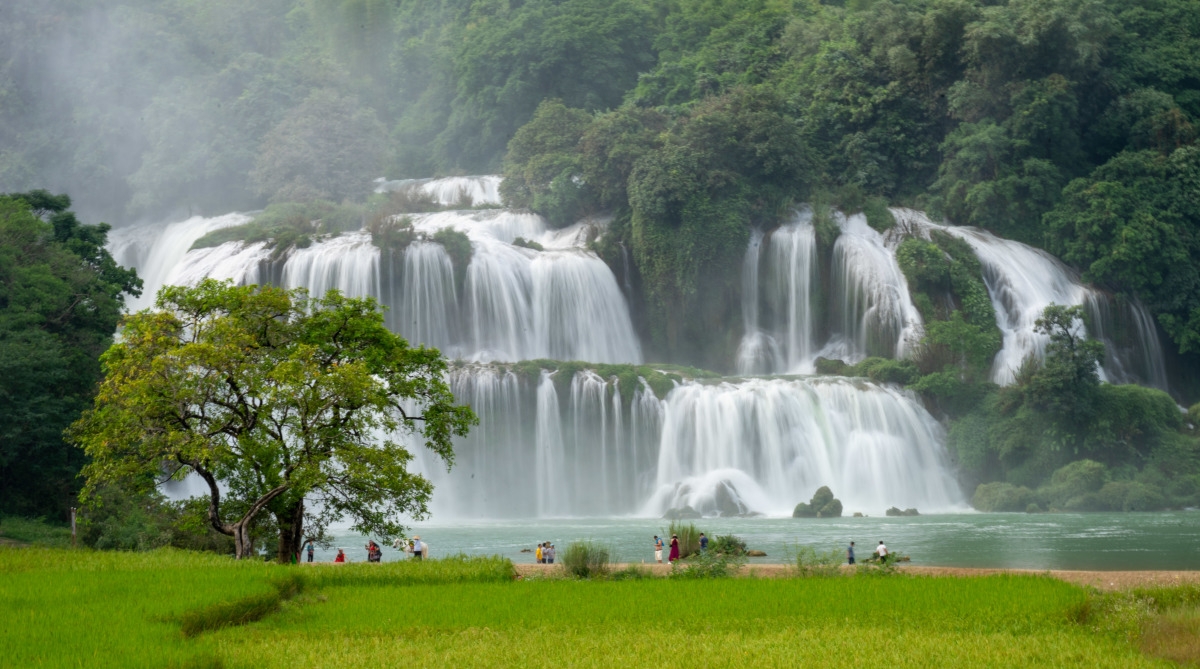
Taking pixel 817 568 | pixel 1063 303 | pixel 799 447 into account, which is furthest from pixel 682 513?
pixel 817 568

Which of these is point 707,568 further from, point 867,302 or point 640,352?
point 640,352

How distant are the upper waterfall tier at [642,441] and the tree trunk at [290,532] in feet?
73.2

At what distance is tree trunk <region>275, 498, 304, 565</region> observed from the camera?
2200cm

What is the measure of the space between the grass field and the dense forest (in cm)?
1628

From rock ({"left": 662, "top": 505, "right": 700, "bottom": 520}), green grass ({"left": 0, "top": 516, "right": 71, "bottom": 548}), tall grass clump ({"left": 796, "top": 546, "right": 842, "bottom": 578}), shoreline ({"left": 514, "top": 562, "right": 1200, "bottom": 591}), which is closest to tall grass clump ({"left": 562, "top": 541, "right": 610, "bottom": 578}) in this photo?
shoreline ({"left": 514, "top": 562, "right": 1200, "bottom": 591})

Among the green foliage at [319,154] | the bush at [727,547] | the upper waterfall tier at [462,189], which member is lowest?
the bush at [727,547]

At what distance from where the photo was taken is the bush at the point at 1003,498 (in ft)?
142

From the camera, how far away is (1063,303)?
51.8m

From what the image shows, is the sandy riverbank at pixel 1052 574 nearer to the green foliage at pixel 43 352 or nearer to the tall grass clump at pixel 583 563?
the tall grass clump at pixel 583 563

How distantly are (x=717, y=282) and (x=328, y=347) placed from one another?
112 feet

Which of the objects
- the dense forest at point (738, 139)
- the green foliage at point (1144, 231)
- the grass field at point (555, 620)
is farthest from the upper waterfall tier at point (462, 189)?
the grass field at point (555, 620)

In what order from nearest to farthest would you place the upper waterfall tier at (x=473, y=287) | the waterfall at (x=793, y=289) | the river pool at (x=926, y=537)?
the river pool at (x=926, y=537) < the upper waterfall tier at (x=473, y=287) < the waterfall at (x=793, y=289)

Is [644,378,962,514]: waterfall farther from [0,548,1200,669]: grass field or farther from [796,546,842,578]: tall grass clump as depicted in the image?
[0,548,1200,669]: grass field

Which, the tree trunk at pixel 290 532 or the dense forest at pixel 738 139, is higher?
the dense forest at pixel 738 139
